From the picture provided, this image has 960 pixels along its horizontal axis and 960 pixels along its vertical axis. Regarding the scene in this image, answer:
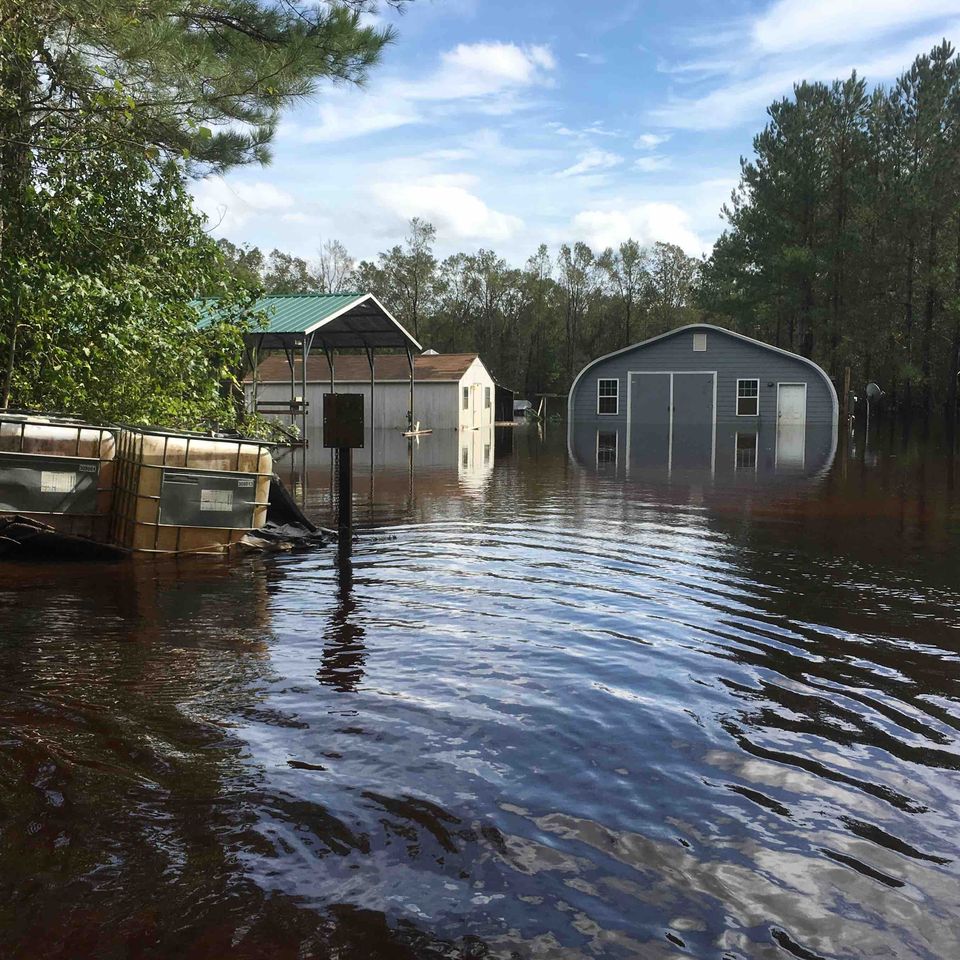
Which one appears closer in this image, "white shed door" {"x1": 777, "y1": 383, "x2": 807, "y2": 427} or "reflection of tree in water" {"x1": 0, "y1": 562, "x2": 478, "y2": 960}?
"reflection of tree in water" {"x1": 0, "y1": 562, "x2": 478, "y2": 960}

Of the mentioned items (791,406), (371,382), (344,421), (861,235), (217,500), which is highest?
(861,235)

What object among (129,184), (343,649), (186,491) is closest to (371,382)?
(129,184)

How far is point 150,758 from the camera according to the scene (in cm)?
436

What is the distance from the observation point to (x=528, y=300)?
76.5m

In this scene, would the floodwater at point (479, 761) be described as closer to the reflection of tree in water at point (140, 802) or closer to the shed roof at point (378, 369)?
the reflection of tree in water at point (140, 802)

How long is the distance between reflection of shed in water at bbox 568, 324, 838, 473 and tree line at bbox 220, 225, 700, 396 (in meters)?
31.8

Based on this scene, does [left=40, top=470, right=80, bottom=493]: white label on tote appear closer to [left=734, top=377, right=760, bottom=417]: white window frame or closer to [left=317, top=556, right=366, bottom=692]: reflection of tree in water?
[left=317, top=556, right=366, bottom=692]: reflection of tree in water

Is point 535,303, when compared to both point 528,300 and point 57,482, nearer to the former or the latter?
point 528,300

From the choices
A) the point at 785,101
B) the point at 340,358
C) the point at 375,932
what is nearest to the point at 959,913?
the point at 375,932

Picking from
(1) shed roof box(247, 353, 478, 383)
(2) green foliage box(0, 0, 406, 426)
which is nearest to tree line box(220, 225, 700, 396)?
(1) shed roof box(247, 353, 478, 383)

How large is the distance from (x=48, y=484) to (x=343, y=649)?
4572mm

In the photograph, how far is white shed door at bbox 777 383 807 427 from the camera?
1537 inches

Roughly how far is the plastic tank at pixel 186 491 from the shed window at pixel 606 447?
13.4 meters

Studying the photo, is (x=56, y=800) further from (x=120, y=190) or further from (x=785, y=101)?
(x=785, y=101)
